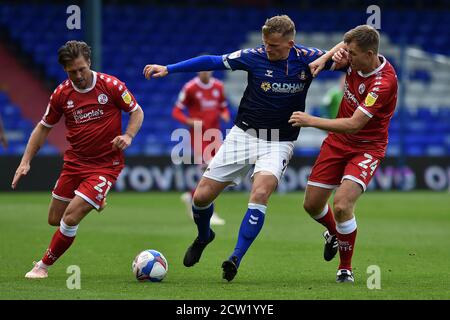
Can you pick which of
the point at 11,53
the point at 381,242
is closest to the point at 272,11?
the point at 11,53

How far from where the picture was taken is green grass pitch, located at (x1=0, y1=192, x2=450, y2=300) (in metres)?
7.80

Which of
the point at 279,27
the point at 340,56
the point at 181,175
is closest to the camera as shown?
the point at 279,27

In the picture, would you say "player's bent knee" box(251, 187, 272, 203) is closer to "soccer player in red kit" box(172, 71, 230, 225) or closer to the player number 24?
the player number 24

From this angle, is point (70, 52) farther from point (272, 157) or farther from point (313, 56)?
point (313, 56)

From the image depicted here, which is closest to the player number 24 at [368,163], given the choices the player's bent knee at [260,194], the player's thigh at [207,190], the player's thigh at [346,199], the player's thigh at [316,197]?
the player's thigh at [346,199]

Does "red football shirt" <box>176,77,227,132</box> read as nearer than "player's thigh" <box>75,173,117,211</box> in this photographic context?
No

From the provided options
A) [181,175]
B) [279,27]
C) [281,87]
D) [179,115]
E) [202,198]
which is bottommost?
[181,175]

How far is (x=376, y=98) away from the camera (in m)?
8.44

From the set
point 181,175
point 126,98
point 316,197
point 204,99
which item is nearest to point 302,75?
point 316,197

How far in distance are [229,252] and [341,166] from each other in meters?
2.53

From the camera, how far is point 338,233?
871 centimetres

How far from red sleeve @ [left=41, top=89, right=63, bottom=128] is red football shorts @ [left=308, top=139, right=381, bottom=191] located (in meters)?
2.46

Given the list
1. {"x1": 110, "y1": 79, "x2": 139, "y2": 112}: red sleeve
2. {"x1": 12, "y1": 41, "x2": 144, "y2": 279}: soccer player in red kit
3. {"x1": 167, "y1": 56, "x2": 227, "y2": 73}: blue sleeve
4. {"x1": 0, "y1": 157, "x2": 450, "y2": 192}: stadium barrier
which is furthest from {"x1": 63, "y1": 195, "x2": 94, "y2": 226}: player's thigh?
{"x1": 0, "y1": 157, "x2": 450, "y2": 192}: stadium barrier

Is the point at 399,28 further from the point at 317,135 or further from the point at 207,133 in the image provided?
the point at 207,133
